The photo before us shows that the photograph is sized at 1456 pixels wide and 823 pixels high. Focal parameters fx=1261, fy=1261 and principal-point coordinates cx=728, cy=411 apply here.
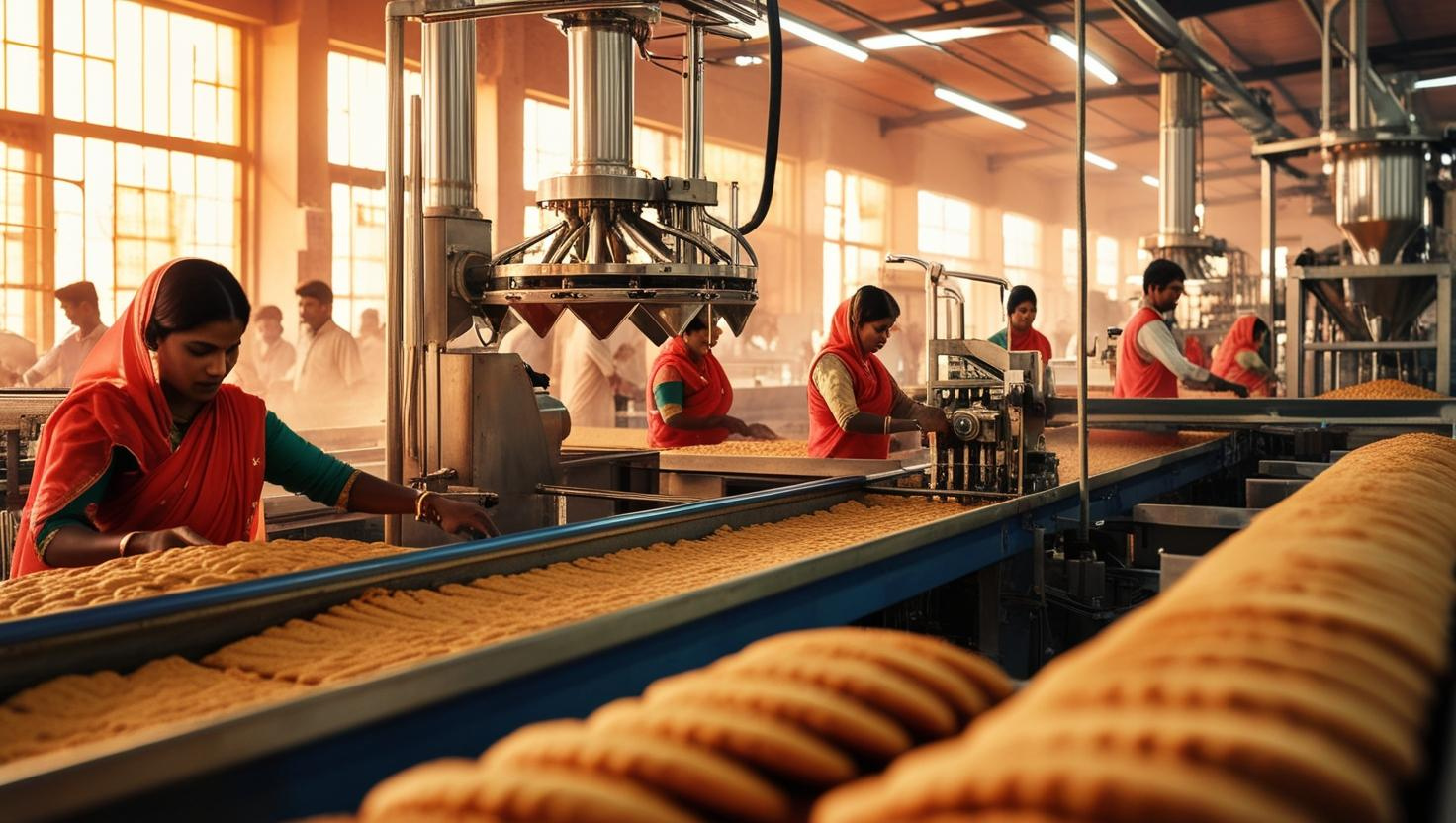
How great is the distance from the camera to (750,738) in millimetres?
726

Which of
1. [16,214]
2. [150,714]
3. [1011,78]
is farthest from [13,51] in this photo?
[1011,78]

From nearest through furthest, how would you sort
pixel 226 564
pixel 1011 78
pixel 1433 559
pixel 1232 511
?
1. pixel 1433 559
2. pixel 226 564
3. pixel 1232 511
4. pixel 1011 78

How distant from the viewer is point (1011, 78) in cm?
1355

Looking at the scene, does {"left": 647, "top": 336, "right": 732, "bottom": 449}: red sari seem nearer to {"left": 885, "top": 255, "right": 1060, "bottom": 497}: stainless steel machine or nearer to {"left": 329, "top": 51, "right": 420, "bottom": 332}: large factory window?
{"left": 885, "top": 255, "right": 1060, "bottom": 497}: stainless steel machine

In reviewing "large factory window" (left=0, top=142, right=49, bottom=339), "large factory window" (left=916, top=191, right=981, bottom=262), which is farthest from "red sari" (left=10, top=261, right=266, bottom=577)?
"large factory window" (left=916, top=191, right=981, bottom=262)

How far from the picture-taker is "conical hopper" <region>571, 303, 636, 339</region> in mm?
2980

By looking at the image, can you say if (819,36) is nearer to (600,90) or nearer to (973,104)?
(973,104)

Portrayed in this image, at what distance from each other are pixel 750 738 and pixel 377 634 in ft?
3.27

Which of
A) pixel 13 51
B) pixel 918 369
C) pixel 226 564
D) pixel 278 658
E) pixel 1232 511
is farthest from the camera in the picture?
pixel 918 369

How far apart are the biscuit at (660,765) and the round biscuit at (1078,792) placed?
4.5 inches

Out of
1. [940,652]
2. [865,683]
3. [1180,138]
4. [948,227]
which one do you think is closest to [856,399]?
[940,652]

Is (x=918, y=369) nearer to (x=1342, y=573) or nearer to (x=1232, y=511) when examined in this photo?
(x=1232, y=511)

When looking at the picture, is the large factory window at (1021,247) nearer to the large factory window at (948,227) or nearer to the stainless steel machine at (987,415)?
the large factory window at (948,227)

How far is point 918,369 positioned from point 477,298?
44.0 feet
